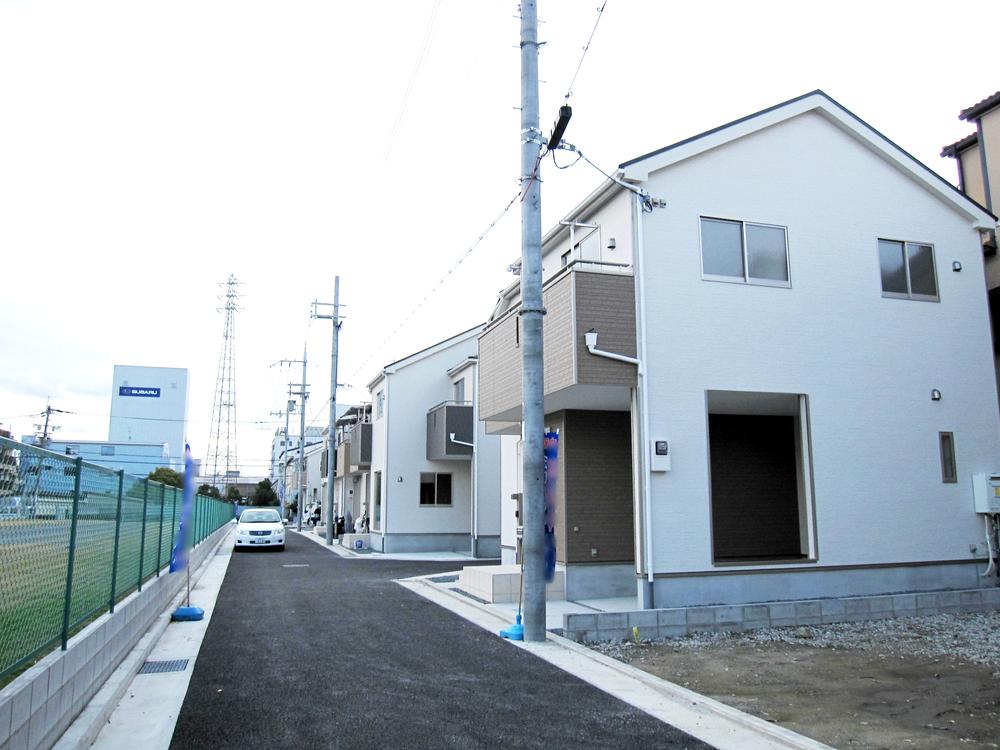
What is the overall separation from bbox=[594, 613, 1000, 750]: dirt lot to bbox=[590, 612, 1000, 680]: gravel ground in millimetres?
12

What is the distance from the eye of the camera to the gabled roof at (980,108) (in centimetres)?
1345

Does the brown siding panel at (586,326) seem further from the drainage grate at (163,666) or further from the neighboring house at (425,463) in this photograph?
the neighboring house at (425,463)

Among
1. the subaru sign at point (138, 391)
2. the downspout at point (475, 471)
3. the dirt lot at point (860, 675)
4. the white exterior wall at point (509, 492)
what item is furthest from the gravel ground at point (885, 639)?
the subaru sign at point (138, 391)

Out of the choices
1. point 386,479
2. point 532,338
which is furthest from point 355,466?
point 532,338

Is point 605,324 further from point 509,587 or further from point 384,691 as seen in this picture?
point 384,691

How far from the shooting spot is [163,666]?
764 cm

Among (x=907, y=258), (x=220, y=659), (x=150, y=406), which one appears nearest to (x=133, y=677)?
(x=220, y=659)

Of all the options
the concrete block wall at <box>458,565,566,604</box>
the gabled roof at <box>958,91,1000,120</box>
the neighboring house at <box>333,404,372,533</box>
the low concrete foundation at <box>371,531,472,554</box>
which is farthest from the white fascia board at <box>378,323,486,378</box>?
the gabled roof at <box>958,91,1000,120</box>

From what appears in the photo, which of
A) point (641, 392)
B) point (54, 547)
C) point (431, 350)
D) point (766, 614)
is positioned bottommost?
point (766, 614)

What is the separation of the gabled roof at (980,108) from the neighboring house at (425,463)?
13.4 meters

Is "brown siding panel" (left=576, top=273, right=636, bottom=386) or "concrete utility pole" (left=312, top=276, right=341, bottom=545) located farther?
"concrete utility pole" (left=312, top=276, right=341, bottom=545)

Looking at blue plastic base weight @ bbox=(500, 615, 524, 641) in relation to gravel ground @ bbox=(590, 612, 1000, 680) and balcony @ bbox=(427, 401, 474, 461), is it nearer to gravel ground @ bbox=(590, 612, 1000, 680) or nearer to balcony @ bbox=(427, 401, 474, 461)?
gravel ground @ bbox=(590, 612, 1000, 680)

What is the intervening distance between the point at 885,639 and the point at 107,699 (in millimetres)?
8049

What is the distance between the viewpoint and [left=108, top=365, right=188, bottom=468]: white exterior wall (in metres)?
80.0
